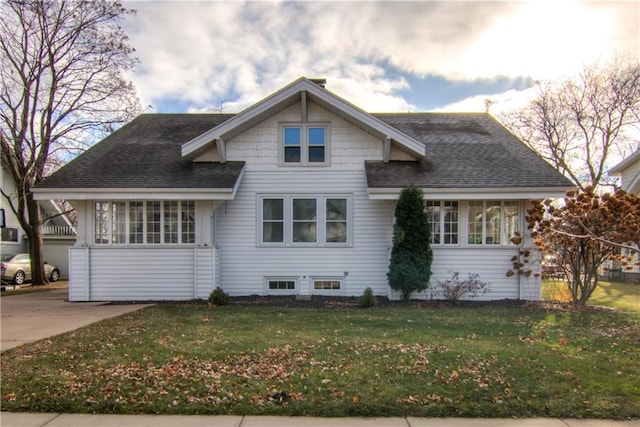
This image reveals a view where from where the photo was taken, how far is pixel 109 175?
12.0m

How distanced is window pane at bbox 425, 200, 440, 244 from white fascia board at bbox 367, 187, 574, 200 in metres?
0.69

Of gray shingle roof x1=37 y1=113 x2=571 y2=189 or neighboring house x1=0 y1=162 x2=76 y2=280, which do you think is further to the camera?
neighboring house x1=0 y1=162 x2=76 y2=280

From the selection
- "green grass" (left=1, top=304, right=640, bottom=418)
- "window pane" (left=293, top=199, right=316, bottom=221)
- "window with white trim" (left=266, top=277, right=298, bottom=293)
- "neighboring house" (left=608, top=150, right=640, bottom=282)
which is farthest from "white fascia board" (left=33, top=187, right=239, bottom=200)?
"neighboring house" (left=608, top=150, right=640, bottom=282)

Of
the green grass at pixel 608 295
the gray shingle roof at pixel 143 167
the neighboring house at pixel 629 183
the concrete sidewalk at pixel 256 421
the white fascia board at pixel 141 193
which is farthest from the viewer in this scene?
the neighboring house at pixel 629 183

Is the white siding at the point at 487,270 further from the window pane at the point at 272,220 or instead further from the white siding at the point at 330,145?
the window pane at the point at 272,220

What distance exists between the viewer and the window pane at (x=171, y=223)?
39.5 ft

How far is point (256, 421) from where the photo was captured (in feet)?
13.2

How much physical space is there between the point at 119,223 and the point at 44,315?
Result: 3.17 metres

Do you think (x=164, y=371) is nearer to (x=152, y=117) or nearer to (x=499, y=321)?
(x=499, y=321)

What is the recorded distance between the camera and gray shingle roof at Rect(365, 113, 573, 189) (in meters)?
11.4

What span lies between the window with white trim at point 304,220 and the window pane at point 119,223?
3.90 m

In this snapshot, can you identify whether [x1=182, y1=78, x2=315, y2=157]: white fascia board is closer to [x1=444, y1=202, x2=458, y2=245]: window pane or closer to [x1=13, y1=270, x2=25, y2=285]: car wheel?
[x1=444, y1=202, x2=458, y2=245]: window pane

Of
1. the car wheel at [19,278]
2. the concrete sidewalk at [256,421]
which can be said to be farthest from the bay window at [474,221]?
the car wheel at [19,278]

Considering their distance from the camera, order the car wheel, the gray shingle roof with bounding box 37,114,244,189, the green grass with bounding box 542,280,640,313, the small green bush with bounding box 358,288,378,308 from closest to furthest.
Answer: the small green bush with bounding box 358,288,378,308 → the gray shingle roof with bounding box 37,114,244,189 → the green grass with bounding box 542,280,640,313 → the car wheel
